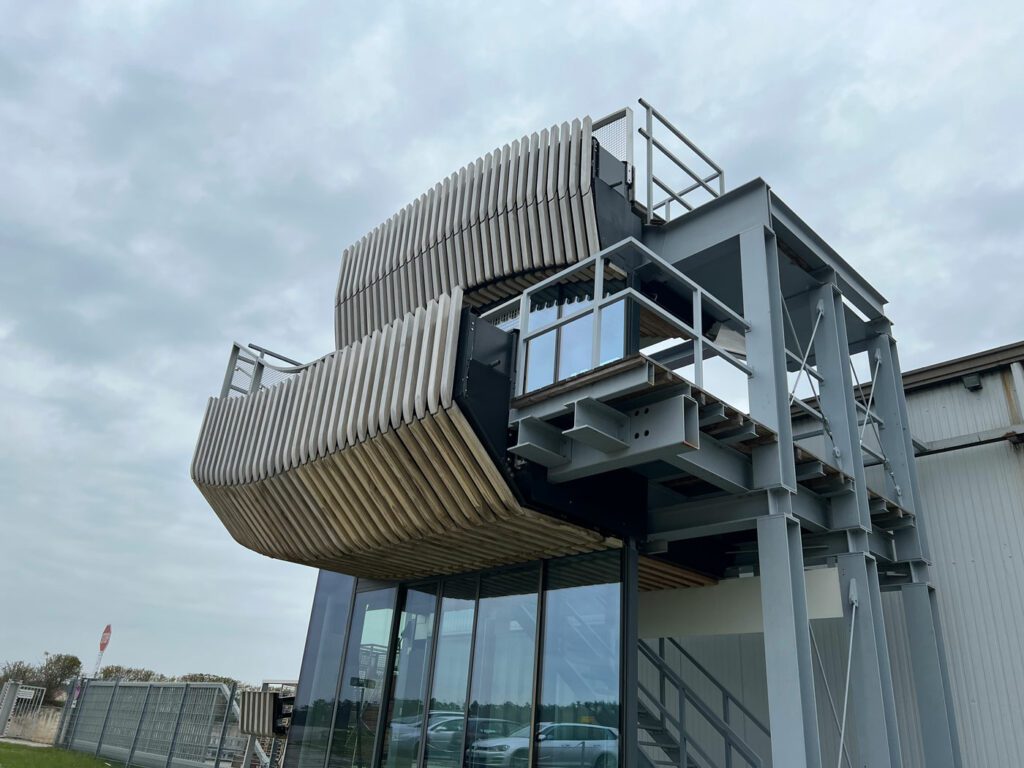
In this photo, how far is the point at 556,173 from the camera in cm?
959

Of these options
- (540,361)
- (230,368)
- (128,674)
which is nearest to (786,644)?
(540,361)

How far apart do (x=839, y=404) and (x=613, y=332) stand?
10.3 feet

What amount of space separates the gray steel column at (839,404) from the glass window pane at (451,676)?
469 centimetres

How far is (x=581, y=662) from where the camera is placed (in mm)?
7668

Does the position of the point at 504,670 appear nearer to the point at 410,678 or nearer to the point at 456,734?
the point at 456,734

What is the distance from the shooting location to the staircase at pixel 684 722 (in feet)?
→ 30.0

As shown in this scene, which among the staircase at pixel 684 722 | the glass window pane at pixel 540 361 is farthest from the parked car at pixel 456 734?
the glass window pane at pixel 540 361

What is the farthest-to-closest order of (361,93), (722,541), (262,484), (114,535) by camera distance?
(114,535), (361,93), (722,541), (262,484)

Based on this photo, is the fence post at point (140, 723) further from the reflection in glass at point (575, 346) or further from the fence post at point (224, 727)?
the reflection in glass at point (575, 346)

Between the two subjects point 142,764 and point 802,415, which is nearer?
point 802,415

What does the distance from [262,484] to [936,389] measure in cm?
1023

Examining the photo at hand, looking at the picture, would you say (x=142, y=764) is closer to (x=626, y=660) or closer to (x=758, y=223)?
(x=626, y=660)

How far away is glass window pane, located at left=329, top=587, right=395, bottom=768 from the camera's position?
396 inches

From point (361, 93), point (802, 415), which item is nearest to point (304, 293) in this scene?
point (361, 93)
